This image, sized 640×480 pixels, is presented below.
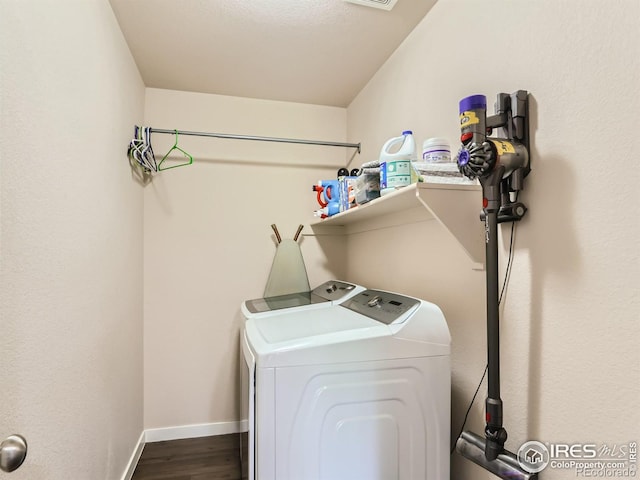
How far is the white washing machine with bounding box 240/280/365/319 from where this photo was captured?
6.28 feet

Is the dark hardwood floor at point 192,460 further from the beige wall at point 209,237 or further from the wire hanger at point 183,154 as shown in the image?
the wire hanger at point 183,154

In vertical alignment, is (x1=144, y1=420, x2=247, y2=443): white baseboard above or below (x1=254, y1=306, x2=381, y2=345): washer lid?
below

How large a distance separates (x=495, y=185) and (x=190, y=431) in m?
2.50

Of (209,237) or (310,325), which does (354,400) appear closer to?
(310,325)

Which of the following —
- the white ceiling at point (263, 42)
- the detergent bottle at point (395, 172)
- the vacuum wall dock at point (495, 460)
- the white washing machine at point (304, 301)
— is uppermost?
the white ceiling at point (263, 42)

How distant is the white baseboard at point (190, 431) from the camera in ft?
8.21

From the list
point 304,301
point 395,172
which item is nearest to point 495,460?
point 395,172

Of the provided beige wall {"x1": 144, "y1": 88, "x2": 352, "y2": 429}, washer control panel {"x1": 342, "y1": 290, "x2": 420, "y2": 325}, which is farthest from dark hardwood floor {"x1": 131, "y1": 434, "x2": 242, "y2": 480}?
washer control panel {"x1": 342, "y1": 290, "x2": 420, "y2": 325}

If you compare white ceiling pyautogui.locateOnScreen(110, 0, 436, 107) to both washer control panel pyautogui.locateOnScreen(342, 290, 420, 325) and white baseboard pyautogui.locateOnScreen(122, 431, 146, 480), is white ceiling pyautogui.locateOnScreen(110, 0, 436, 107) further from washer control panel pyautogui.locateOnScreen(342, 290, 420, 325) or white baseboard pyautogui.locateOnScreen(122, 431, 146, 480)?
white baseboard pyautogui.locateOnScreen(122, 431, 146, 480)

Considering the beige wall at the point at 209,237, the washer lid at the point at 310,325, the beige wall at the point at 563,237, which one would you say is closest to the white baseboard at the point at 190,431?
the beige wall at the point at 209,237

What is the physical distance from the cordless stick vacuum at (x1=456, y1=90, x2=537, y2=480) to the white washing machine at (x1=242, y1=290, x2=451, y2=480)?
204 mm

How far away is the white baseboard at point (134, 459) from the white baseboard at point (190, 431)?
0.06 m

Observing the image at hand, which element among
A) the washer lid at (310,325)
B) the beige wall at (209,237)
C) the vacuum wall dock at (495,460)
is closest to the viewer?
the vacuum wall dock at (495,460)

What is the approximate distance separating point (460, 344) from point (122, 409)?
67.7 inches
